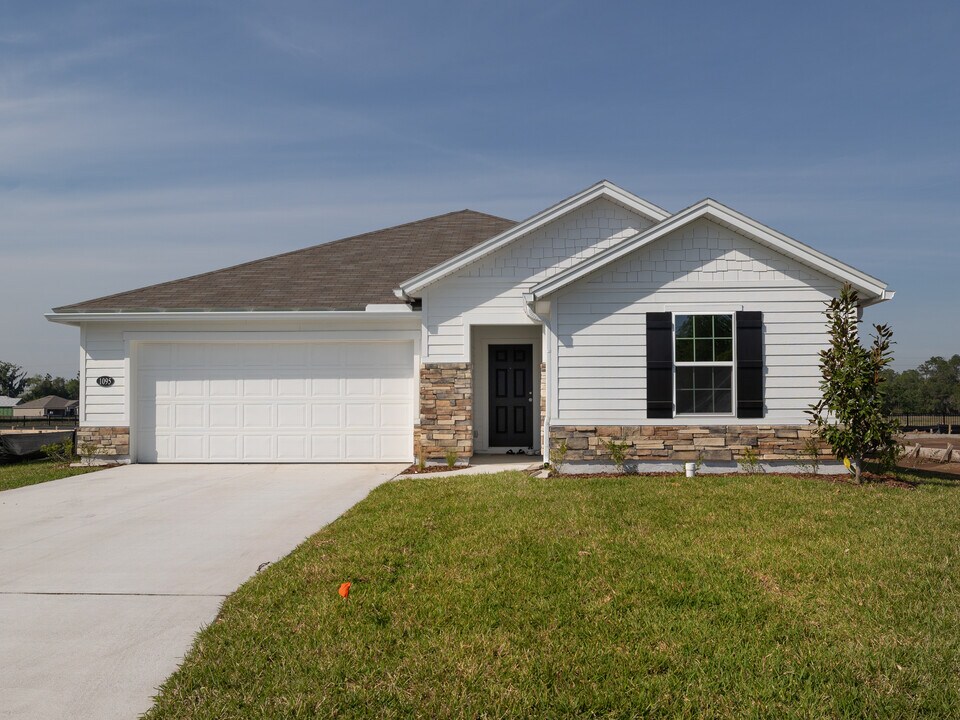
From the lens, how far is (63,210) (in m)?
18.2

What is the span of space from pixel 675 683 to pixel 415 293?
9.23m

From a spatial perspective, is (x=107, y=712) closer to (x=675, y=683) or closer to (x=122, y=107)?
(x=675, y=683)

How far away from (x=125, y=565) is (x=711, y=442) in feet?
25.2

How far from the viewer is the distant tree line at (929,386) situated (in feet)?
127

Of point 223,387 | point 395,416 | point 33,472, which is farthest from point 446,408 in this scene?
point 33,472

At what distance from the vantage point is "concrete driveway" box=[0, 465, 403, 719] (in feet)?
12.3

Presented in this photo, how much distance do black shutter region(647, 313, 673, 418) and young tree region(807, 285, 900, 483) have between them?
2.09 m

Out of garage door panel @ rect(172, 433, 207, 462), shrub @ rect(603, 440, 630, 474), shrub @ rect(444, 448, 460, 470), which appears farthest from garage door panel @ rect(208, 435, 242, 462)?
shrub @ rect(603, 440, 630, 474)

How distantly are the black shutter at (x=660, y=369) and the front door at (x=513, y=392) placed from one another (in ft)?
11.9

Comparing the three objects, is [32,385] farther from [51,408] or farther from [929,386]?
[929,386]

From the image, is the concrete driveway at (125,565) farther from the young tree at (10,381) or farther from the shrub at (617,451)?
the young tree at (10,381)

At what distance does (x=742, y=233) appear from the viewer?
10188 millimetres

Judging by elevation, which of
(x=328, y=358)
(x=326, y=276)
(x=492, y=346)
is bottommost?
(x=328, y=358)

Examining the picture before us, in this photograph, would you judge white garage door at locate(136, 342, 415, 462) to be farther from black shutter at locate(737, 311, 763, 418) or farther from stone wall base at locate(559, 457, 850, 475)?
black shutter at locate(737, 311, 763, 418)
